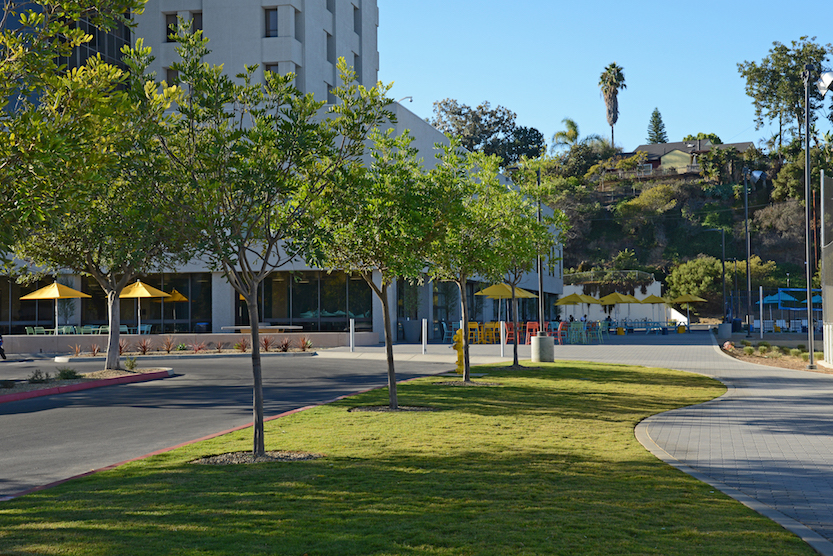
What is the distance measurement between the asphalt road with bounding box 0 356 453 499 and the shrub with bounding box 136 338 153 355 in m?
4.78

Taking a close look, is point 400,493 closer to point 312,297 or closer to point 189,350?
point 189,350

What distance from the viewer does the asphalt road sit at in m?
9.15

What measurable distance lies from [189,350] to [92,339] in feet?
15.6

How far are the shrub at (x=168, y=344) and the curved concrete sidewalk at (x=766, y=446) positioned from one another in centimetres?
2038

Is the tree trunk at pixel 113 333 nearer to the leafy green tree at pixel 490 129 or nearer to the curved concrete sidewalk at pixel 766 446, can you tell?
the curved concrete sidewalk at pixel 766 446

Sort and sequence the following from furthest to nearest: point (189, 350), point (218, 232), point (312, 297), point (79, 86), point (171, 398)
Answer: point (312, 297)
point (189, 350)
point (171, 398)
point (218, 232)
point (79, 86)

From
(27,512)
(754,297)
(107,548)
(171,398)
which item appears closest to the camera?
(107,548)

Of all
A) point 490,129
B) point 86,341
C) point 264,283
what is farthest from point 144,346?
point 490,129

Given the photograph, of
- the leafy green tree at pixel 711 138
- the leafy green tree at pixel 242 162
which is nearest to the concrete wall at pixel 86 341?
the leafy green tree at pixel 242 162

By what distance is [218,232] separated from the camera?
335 inches

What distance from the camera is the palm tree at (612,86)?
96750 millimetres

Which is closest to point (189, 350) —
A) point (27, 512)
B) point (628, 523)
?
point (27, 512)

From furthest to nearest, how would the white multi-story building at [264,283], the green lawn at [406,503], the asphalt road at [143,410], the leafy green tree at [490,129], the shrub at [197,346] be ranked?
the leafy green tree at [490,129]
the white multi-story building at [264,283]
the shrub at [197,346]
the asphalt road at [143,410]
the green lawn at [406,503]

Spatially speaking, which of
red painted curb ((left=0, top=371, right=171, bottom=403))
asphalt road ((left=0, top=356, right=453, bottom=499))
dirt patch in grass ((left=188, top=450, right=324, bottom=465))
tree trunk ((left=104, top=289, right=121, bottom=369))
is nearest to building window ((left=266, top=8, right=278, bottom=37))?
asphalt road ((left=0, top=356, right=453, bottom=499))
